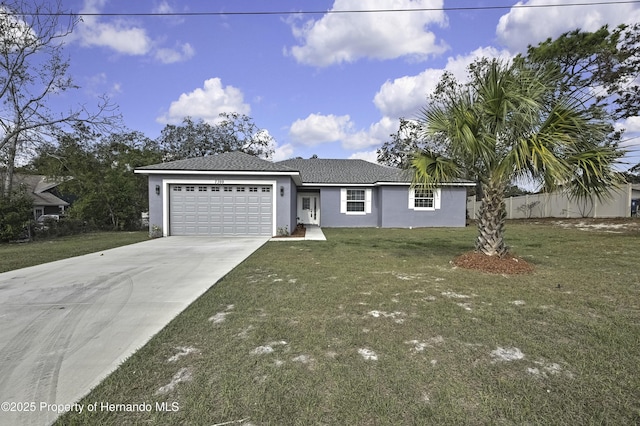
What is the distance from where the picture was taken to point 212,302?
4289mm

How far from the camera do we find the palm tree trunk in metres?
6.29

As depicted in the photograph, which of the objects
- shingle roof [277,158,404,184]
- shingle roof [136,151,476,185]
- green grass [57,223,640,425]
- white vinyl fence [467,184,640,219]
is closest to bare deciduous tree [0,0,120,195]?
shingle roof [136,151,476,185]

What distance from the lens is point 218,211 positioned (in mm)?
13133

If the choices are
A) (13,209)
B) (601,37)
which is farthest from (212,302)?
(601,37)

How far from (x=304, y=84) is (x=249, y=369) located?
1494 centimetres

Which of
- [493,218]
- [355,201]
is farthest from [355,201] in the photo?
[493,218]

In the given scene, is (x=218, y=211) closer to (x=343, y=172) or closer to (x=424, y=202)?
(x=343, y=172)

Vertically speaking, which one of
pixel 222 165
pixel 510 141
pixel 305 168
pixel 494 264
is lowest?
pixel 494 264

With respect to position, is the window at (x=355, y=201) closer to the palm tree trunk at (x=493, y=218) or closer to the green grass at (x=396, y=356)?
the palm tree trunk at (x=493, y=218)

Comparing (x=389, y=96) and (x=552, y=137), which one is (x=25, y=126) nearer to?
(x=389, y=96)

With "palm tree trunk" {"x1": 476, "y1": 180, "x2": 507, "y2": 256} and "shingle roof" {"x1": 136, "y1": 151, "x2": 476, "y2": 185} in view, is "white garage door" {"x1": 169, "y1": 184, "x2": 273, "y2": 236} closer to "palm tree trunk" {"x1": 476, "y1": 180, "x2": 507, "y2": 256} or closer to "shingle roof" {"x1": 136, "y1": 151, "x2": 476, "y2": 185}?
"shingle roof" {"x1": 136, "y1": 151, "x2": 476, "y2": 185}

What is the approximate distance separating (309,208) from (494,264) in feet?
44.7

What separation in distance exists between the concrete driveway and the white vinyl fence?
12868 mm

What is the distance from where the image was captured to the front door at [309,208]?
18.9 m
